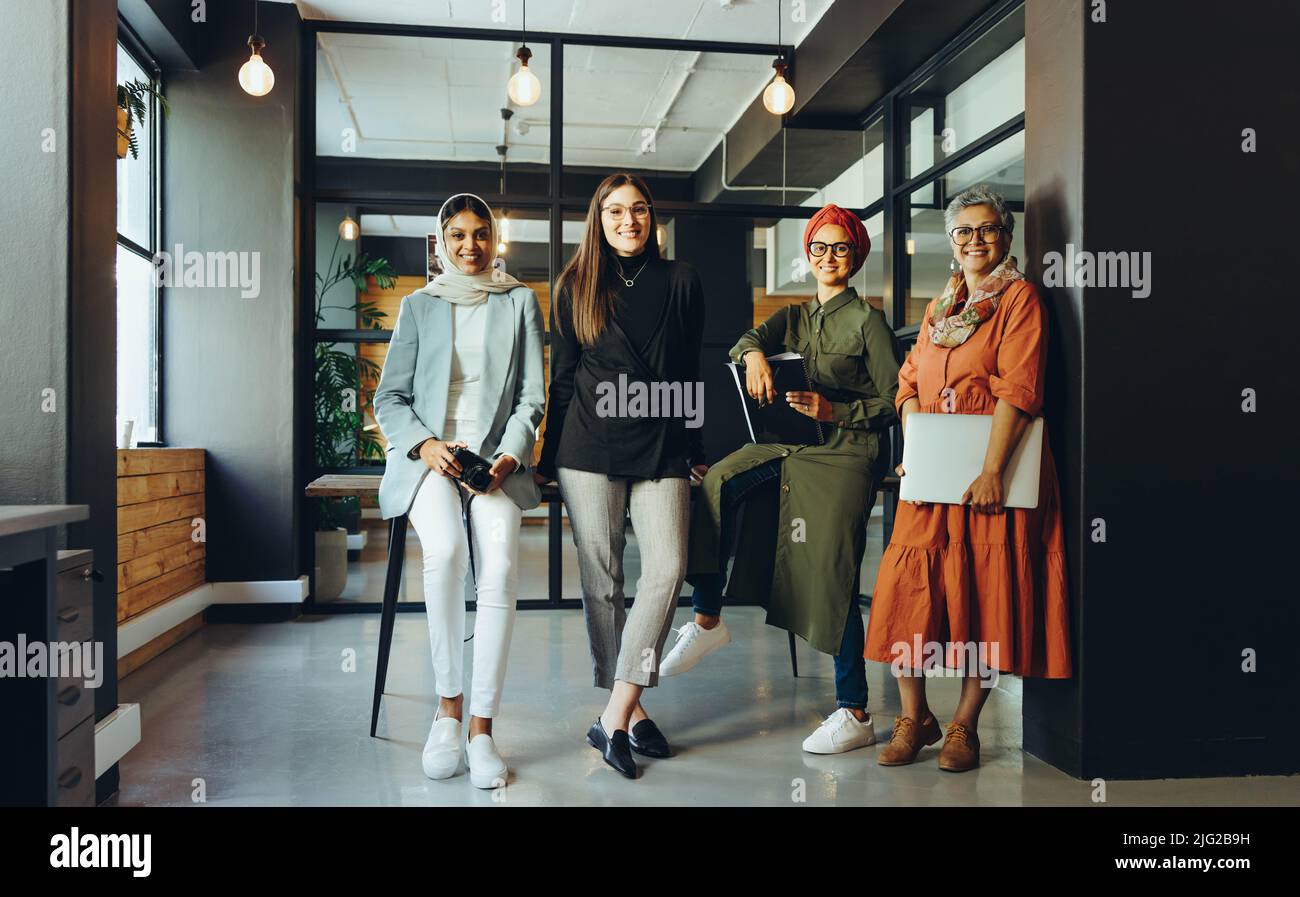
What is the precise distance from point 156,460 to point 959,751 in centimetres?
333

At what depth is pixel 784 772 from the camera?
8.48 feet

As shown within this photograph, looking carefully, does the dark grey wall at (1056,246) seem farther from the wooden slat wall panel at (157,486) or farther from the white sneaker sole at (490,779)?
the wooden slat wall panel at (157,486)

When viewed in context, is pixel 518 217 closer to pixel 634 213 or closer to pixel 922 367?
pixel 634 213

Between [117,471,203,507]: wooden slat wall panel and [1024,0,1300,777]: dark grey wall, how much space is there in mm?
3336

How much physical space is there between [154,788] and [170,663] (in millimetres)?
1595

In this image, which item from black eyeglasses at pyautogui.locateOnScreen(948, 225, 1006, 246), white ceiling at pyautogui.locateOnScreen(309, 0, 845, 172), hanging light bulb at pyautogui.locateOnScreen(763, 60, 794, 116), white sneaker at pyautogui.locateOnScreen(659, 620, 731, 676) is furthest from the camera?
white ceiling at pyautogui.locateOnScreen(309, 0, 845, 172)

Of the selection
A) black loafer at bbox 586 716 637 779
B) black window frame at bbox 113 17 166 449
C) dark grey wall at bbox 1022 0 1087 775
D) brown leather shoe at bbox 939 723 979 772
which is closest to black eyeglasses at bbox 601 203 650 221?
dark grey wall at bbox 1022 0 1087 775

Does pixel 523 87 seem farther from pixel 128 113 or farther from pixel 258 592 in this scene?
pixel 258 592

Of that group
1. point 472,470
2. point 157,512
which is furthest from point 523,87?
point 157,512

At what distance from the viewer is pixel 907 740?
268cm

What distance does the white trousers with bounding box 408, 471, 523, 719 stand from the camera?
258 cm

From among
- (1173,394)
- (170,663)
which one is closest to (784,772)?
(1173,394)

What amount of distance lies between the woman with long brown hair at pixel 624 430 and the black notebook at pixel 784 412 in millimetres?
292

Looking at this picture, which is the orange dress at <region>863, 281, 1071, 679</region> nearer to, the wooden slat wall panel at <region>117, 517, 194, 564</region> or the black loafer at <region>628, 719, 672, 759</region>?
the black loafer at <region>628, 719, 672, 759</region>
